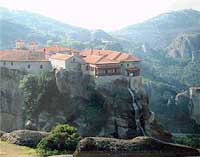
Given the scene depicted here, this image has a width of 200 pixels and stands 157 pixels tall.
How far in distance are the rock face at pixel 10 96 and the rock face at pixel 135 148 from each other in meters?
24.1

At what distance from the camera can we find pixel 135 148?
591 inches

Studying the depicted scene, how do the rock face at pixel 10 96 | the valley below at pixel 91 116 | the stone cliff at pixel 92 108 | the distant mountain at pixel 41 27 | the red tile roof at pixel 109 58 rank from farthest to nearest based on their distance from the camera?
the distant mountain at pixel 41 27 < the rock face at pixel 10 96 < the red tile roof at pixel 109 58 < the stone cliff at pixel 92 108 < the valley below at pixel 91 116

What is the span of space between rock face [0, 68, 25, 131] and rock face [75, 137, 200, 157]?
Answer: 24079 mm

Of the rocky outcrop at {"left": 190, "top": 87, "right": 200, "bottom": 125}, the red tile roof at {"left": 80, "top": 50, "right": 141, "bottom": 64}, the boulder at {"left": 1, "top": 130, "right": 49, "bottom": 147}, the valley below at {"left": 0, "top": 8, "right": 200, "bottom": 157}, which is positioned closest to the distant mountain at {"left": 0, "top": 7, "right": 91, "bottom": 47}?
the valley below at {"left": 0, "top": 8, "right": 200, "bottom": 157}

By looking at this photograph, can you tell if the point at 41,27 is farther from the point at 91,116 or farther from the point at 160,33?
the point at 91,116

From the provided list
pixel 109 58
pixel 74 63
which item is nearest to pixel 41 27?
Answer: pixel 109 58

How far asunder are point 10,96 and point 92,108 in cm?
704

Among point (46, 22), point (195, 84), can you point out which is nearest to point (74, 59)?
point (195, 84)

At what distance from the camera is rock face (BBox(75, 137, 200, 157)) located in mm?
14758

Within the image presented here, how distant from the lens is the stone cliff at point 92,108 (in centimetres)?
3634

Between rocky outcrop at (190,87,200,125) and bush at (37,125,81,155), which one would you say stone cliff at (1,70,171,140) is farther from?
rocky outcrop at (190,87,200,125)

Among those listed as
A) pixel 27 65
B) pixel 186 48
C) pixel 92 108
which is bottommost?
pixel 186 48

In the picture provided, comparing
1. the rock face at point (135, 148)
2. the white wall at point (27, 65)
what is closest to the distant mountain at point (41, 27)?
the white wall at point (27, 65)

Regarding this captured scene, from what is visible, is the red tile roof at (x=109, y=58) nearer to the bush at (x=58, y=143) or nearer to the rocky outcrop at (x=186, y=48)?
the bush at (x=58, y=143)
